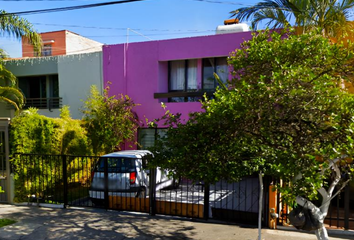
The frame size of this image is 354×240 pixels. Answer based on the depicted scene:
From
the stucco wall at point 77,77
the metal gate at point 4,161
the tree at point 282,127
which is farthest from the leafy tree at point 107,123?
the tree at point 282,127

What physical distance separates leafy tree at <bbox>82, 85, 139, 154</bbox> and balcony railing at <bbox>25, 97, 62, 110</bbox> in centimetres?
353

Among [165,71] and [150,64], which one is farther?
[165,71]

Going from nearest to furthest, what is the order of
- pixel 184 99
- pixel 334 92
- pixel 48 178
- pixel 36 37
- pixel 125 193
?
pixel 334 92, pixel 125 193, pixel 48 178, pixel 36 37, pixel 184 99

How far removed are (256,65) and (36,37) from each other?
9.86 meters

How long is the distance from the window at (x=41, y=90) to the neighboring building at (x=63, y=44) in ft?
16.4

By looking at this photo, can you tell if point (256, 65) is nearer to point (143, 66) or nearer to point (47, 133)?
point (47, 133)

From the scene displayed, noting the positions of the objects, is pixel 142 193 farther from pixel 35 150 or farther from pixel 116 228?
pixel 35 150

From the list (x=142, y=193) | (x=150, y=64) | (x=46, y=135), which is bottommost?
(x=142, y=193)

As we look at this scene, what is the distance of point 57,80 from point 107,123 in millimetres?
5592

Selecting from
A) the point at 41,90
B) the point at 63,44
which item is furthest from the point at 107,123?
the point at 63,44

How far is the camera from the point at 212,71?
12.0 meters

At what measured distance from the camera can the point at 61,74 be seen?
45.9 feet

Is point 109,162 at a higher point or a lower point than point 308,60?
lower

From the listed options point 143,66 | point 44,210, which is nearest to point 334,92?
point 44,210
